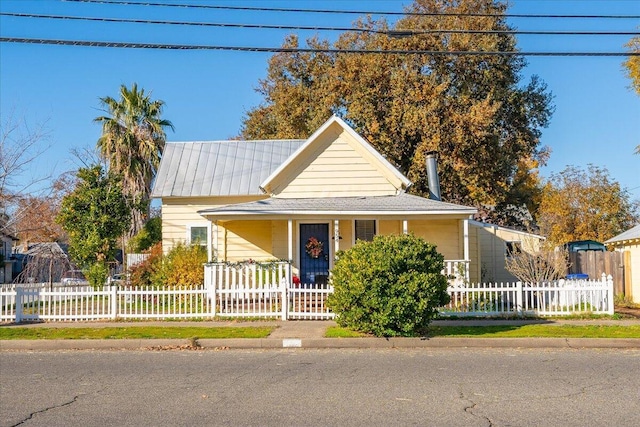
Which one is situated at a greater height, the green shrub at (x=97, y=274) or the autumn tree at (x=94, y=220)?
the autumn tree at (x=94, y=220)

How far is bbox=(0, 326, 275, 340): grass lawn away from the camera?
13.5m

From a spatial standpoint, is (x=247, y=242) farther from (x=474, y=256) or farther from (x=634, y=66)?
(x=634, y=66)

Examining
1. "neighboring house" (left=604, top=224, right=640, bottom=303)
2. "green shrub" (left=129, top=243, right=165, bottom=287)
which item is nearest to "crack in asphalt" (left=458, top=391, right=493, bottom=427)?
"green shrub" (left=129, top=243, right=165, bottom=287)

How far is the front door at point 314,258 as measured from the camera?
21.0 meters

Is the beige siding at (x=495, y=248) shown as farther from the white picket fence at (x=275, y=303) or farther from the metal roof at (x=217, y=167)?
the metal roof at (x=217, y=167)

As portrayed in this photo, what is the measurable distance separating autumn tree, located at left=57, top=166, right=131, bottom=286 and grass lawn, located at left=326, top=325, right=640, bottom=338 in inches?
347

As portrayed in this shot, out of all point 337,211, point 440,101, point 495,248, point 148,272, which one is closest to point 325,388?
point 337,211

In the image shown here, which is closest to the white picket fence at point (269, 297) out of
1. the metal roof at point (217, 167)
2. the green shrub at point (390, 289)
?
the green shrub at point (390, 289)

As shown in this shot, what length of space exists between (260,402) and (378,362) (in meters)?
3.44

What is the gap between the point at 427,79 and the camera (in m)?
30.3

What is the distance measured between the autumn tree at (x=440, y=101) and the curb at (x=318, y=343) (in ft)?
55.8

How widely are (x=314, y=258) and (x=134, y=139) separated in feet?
51.9

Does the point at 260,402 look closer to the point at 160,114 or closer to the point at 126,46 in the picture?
the point at 126,46

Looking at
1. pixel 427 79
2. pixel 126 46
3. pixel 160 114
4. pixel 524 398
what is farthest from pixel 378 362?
pixel 160 114
